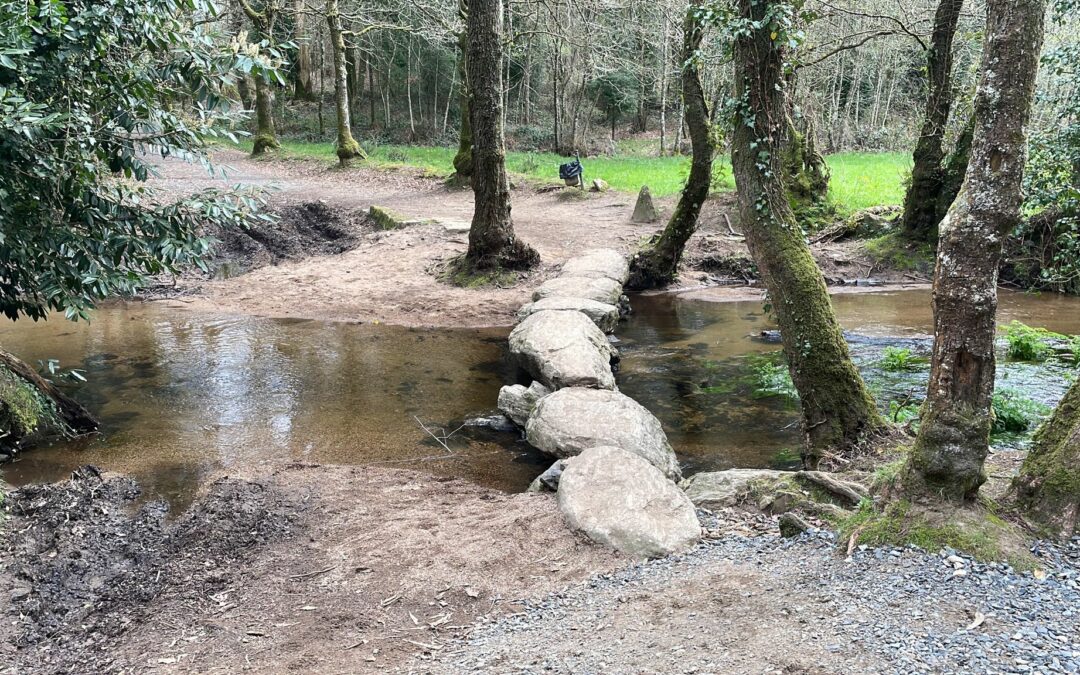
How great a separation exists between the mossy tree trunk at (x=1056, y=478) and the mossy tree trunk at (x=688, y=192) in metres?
5.65

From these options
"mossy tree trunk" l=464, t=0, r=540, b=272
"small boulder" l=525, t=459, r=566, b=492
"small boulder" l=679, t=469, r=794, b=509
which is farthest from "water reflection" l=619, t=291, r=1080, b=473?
"mossy tree trunk" l=464, t=0, r=540, b=272

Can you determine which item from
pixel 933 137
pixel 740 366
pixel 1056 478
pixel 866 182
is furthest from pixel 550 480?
pixel 866 182

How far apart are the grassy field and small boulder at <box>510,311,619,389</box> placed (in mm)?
6359

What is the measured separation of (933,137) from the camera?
500 inches

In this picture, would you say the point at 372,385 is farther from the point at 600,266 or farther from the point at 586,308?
the point at 600,266

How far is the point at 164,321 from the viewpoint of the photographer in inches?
396

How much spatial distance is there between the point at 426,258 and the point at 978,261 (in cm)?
990

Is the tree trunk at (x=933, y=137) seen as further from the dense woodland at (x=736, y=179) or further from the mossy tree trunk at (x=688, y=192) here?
the mossy tree trunk at (x=688, y=192)

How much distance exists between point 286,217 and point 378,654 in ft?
42.7

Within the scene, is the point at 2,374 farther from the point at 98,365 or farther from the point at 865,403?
the point at 865,403

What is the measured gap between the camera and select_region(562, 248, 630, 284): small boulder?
10.7 m

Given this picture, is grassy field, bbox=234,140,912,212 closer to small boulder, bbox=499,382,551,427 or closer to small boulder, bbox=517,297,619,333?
small boulder, bbox=517,297,619,333

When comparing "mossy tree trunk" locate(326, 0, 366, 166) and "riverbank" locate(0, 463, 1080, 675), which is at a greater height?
"mossy tree trunk" locate(326, 0, 366, 166)

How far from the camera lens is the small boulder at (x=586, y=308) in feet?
28.9
